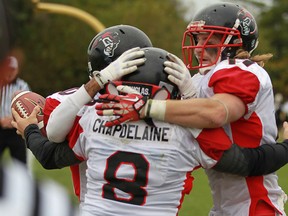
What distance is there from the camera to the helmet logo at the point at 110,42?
3363 millimetres

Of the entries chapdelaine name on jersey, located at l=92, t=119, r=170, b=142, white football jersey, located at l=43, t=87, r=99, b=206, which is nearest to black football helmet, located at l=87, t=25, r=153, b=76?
white football jersey, located at l=43, t=87, r=99, b=206

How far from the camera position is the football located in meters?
3.64

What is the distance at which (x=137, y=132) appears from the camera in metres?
2.93

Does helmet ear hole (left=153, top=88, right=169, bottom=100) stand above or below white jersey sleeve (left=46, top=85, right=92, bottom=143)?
above

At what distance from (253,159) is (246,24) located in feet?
2.56

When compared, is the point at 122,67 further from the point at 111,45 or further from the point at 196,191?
the point at 196,191

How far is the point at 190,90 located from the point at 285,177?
8355mm

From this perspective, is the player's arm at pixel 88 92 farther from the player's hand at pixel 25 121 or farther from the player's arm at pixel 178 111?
the player's hand at pixel 25 121

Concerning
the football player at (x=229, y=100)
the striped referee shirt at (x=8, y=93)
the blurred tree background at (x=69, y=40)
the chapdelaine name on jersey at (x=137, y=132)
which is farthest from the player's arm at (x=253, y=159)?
the blurred tree background at (x=69, y=40)

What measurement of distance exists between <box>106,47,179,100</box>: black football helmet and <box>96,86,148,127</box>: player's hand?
0.12 ft

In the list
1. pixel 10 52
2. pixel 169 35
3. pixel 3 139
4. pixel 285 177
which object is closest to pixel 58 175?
pixel 3 139

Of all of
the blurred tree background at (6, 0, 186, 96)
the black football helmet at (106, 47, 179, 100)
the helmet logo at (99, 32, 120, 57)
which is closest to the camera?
the black football helmet at (106, 47, 179, 100)

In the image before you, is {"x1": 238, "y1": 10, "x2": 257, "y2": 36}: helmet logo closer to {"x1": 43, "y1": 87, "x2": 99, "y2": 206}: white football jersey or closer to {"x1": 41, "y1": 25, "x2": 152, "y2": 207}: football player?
{"x1": 41, "y1": 25, "x2": 152, "y2": 207}: football player

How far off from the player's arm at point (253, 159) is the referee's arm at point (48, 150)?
2.27 ft
